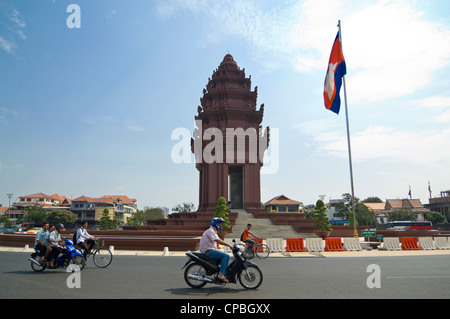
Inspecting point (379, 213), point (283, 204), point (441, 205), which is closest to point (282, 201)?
point (283, 204)

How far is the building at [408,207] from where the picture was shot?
88.7m

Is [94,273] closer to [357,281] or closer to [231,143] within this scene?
[357,281]

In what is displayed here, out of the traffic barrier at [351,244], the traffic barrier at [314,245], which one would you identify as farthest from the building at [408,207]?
the traffic barrier at [314,245]

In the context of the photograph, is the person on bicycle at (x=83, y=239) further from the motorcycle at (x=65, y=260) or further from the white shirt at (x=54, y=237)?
the white shirt at (x=54, y=237)

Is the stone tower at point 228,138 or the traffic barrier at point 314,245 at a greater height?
the stone tower at point 228,138

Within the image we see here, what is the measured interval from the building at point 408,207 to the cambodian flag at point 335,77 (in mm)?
78874

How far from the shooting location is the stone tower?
35.1 meters

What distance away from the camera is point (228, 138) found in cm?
3506

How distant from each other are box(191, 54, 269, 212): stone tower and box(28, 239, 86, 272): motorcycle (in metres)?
22.8

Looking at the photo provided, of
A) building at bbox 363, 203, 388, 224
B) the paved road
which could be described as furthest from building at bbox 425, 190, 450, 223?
the paved road

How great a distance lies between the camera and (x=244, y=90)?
37375 mm

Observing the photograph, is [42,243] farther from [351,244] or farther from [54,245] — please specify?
[351,244]

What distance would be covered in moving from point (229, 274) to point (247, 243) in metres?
7.58
